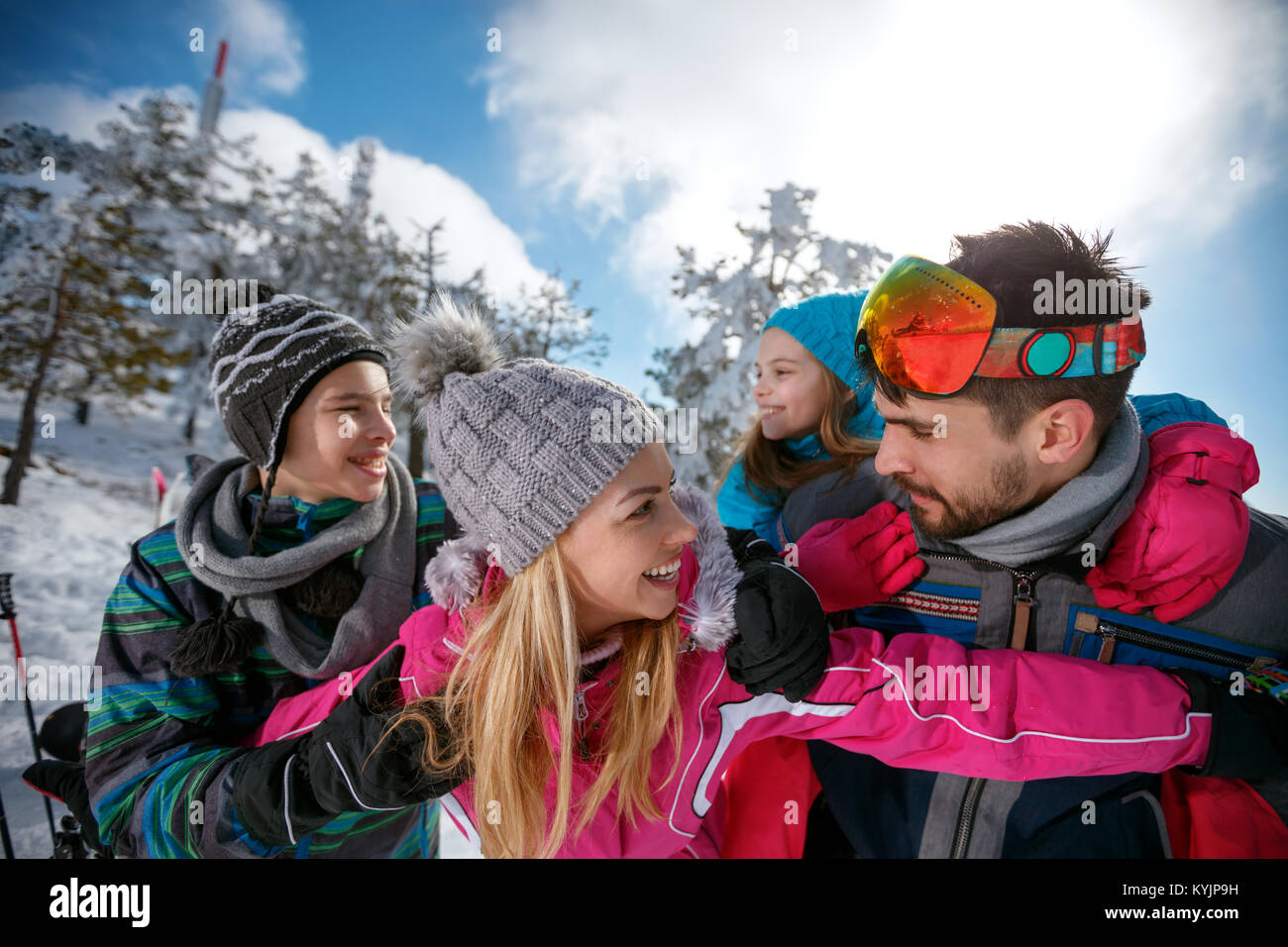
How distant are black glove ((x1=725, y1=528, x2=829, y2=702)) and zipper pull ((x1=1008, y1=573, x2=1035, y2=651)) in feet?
2.17

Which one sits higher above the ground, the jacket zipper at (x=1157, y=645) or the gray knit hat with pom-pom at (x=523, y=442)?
the gray knit hat with pom-pom at (x=523, y=442)

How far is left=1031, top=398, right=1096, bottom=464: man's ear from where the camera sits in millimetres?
1590

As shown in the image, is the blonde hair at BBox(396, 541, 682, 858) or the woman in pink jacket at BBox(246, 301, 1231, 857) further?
the blonde hair at BBox(396, 541, 682, 858)

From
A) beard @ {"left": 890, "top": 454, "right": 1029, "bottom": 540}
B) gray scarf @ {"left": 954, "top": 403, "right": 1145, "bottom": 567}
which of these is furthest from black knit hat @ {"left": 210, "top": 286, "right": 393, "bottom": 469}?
gray scarf @ {"left": 954, "top": 403, "right": 1145, "bottom": 567}

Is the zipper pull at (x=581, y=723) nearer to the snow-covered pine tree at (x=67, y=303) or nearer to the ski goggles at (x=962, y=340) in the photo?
the ski goggles at (x=962, y=340)

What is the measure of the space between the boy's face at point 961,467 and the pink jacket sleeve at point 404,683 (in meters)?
1.52

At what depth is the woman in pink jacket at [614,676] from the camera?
1.42 m

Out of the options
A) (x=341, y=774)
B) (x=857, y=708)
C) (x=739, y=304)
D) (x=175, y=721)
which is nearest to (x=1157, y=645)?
(x=857, y=708)

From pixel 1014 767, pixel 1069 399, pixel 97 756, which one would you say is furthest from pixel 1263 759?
pixel 97 756

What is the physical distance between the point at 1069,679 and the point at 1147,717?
18 cm

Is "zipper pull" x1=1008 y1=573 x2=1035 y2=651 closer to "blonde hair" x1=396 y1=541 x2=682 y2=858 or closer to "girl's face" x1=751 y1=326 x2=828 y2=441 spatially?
"blonde hair" x1=396 y1=541 x2=682 y2=858

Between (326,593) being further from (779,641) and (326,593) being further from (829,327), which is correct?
(829,327)

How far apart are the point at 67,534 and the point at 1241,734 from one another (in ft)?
43.6

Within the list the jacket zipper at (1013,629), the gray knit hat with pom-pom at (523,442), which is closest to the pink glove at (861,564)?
the jacket zipper at (1013,629)
